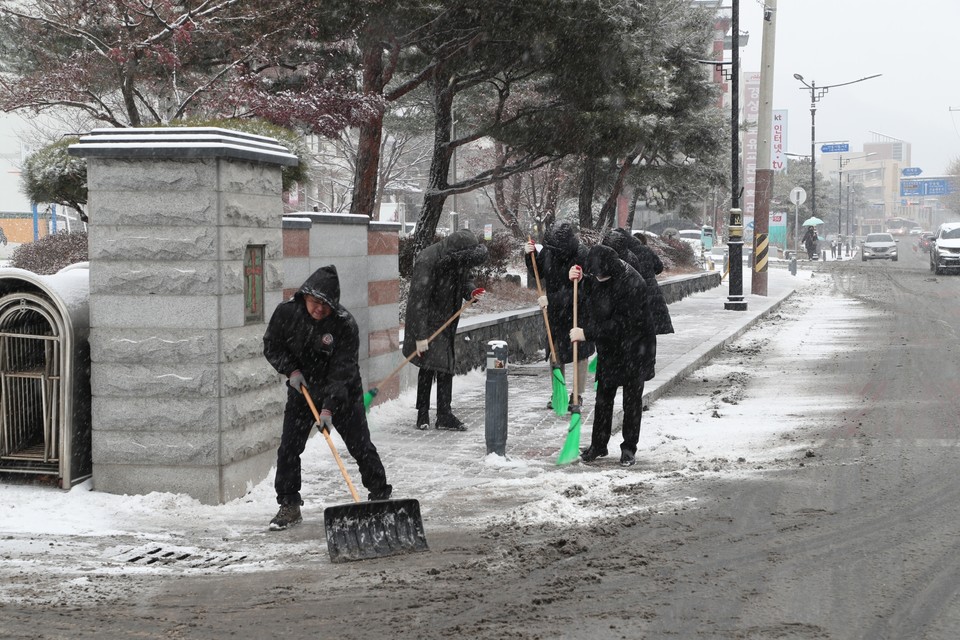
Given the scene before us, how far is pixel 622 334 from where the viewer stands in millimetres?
8188

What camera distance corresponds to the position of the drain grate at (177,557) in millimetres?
5621

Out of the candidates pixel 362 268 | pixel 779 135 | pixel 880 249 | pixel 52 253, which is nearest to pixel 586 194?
pixel 52 253

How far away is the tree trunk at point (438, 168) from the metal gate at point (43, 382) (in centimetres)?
1210

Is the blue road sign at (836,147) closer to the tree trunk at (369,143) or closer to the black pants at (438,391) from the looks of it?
the tree trunk at (369,143)

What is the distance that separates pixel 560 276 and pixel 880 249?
49049 millimetres

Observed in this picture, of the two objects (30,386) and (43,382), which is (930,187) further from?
(43,382)

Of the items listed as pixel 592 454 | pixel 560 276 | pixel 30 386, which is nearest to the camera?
pixel 30 386

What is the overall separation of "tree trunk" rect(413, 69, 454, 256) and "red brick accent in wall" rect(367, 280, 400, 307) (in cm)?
849

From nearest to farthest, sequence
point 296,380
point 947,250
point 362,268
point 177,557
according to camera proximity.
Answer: point 177,557
point 296,380
point 362,268
point 947,250

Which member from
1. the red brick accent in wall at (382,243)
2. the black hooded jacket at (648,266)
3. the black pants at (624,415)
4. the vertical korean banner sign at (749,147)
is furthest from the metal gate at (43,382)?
the vertical korean banner sign at (749,147)

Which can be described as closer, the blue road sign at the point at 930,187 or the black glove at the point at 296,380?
the black glove at the point at 296,380

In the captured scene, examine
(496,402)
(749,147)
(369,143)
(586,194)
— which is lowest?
(496,402)

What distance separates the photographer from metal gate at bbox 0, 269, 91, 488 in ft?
22.8

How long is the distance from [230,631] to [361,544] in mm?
1222
